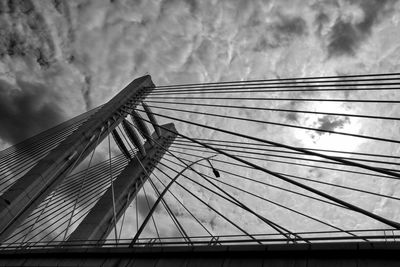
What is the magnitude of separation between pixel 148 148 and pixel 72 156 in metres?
8.79

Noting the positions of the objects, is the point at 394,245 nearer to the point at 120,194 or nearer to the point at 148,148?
the point at 120,194

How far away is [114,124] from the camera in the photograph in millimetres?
23391

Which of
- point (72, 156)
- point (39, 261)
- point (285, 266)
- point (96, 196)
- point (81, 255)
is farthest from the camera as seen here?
point (96, 196)

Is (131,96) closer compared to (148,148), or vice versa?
(131,96)

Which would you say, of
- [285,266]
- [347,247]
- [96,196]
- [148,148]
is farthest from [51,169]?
[347,247]

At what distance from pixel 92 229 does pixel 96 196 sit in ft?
8.56

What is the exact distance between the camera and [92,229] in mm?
21281

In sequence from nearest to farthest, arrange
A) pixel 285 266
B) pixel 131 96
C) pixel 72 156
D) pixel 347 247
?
pixel 347 247, pixel 285 266, pixel 72 156, pixel 131 96

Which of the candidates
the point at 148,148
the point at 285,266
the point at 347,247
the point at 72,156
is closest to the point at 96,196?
the point at 72,156

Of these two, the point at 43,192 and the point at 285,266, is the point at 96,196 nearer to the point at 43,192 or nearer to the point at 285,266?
the point at 43,192

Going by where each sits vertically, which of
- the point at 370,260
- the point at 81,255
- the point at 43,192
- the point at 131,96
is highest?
the point at 131,96

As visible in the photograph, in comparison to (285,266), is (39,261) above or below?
below

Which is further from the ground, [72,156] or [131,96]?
[131,96]

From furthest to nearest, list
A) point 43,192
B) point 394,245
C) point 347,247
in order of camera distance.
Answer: point 43,192, point 347,247, point 394,245
